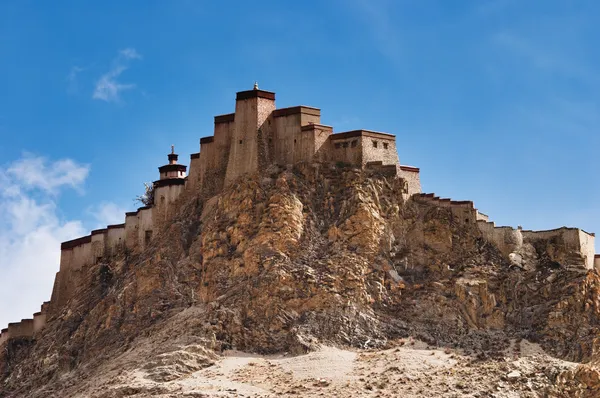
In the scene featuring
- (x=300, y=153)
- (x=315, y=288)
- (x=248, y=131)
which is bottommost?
(x=315, y=288)

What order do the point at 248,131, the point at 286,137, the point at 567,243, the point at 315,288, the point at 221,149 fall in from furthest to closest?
the point at 221,149
the point at 286,137
the point at 248,131
the point at 567,243
the point at 315,288

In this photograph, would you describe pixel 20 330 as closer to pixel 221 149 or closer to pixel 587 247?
pixel 221 149

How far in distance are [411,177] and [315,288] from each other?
8803 millimetres

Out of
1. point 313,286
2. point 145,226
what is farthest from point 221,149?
point 313,286

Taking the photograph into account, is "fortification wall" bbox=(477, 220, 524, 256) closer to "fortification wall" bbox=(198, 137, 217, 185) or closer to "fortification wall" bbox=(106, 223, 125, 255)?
→ "fortification wall" bbox=(198, 137, 217, 185)

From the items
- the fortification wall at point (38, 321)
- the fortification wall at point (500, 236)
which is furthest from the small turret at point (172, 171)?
the fortification wall at point (500, 236)

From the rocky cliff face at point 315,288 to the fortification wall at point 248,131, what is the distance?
971 millimetres

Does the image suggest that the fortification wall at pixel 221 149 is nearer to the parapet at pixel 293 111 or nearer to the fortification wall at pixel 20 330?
the parapet at pixel 293 111

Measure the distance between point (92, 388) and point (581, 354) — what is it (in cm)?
1974

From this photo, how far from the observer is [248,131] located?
239 feet

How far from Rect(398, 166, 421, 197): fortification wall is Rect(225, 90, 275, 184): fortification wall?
20.9ft

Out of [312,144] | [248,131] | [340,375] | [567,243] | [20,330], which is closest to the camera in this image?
[340,375]

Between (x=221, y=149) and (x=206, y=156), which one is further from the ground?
(x=221, y=149)

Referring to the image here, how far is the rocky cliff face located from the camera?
67000 mm
